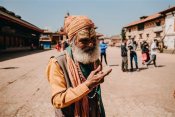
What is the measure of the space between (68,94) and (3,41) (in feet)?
86.2

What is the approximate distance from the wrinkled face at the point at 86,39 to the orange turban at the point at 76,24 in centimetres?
3

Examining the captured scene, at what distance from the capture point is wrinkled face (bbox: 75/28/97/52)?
1651mm

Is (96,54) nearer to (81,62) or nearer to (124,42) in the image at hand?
(81,62)

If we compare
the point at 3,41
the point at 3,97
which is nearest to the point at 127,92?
the point at 3,97

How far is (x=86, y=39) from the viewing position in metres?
1.67

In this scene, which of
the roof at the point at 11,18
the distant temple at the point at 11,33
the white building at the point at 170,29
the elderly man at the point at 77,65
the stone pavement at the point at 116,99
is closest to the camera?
the elderly man at the point at 77,65

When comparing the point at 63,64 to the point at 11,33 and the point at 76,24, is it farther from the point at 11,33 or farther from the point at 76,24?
the point at 11,33

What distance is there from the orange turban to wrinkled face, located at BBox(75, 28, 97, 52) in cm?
3

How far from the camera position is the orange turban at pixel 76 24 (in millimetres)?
1648

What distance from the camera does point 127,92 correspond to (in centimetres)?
661

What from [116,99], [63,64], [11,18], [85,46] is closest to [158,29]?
[11,18]

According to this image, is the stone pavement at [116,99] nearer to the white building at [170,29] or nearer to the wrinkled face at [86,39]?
the wrinkled face at [86,39]

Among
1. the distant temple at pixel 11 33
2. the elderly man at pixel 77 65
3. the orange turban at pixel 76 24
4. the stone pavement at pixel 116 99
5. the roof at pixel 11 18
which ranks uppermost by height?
the roof at pixel 11 18

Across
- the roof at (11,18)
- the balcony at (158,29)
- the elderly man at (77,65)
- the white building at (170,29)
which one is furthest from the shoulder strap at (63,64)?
the balcony at (158,29)
